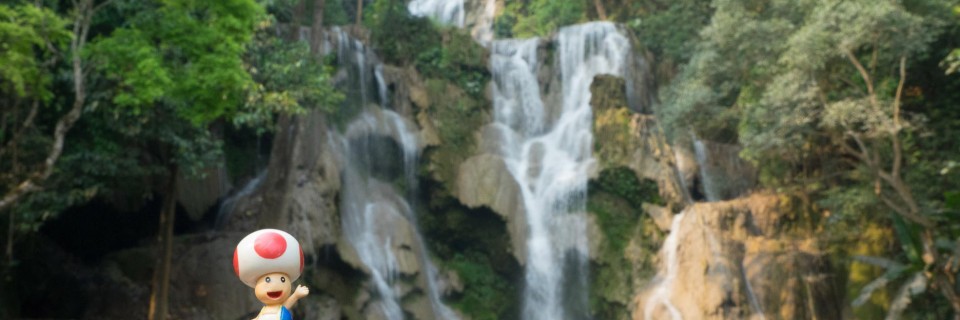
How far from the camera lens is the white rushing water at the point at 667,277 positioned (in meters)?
16.5

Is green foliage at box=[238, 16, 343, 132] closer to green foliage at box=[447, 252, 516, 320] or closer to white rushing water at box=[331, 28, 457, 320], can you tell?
white rushing water at box=[331, 28, 457, 320]

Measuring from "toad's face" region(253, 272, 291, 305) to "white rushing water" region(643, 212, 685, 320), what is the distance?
1316 cm

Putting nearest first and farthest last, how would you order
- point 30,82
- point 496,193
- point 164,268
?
point 30,82
point 164,268
point 496,193

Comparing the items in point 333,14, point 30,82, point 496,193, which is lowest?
point 496,193

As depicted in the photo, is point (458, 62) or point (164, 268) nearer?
point (164, 268)

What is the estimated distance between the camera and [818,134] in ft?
52.1

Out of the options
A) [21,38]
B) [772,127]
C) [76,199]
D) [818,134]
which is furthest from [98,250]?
[818,134]

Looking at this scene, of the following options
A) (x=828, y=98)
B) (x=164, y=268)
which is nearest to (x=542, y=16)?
(x=828, y=98)

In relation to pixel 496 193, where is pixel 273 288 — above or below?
above

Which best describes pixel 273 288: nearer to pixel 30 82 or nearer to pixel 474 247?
pixel 30 82

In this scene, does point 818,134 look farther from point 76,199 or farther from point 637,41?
point 76,199

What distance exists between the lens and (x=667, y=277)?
56.0ft

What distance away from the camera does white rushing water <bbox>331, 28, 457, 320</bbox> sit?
1738cm

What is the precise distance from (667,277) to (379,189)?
7101mm
